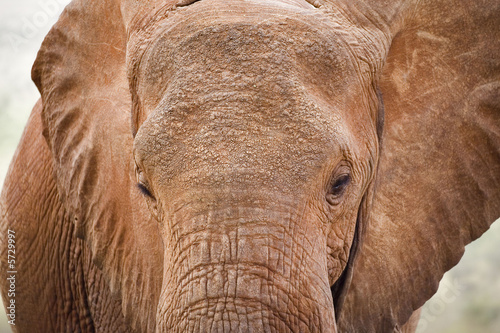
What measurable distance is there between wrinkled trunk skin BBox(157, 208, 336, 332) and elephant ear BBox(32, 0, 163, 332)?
68 centimetres

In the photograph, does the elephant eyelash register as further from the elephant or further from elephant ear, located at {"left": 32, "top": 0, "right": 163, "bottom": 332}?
elephant ear, located at {"left": 32, "top": 0, "right": 163, "bottom": 332}

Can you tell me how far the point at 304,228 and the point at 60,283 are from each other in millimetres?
2057

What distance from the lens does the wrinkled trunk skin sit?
105 inches

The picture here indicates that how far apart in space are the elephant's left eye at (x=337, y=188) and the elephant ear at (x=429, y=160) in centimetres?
36

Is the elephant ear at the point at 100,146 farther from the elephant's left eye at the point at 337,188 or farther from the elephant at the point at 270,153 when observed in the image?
the elephant's left eye at the point at 337,188

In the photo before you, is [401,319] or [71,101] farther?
[71,101]

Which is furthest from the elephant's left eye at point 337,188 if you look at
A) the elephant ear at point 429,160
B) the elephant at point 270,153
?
the elephant ear at point 429,160

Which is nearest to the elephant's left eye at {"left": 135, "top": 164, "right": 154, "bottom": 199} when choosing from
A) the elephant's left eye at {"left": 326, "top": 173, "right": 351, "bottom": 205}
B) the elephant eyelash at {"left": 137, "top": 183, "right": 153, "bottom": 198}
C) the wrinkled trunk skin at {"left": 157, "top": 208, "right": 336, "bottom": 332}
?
the elephant eyelash at {"left": 137, "top": 183, "right": 153, "bottom": 198}

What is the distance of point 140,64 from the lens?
310 centimetres

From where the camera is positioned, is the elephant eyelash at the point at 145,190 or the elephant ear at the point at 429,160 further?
the elephant ear at the point at 429,160

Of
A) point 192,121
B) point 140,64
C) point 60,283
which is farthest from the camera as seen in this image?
point 60,283

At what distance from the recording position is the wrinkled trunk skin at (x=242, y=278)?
2656mm

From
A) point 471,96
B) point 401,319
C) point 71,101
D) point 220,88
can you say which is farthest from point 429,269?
point 71,101

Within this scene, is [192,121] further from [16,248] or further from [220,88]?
[16,248]
